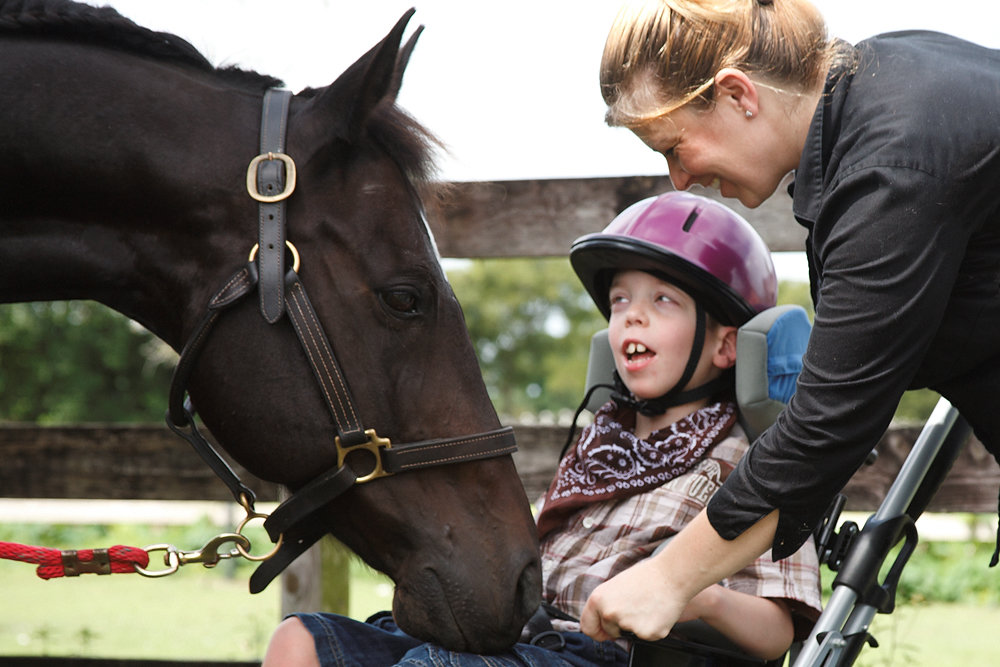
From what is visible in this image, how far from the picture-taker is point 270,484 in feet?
9.71

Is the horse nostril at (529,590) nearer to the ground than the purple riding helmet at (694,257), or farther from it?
nearer to the ground

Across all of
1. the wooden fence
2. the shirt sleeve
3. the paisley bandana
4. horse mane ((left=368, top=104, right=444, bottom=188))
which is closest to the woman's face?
the shirt sleeve

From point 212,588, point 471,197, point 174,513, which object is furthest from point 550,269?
point 471,197

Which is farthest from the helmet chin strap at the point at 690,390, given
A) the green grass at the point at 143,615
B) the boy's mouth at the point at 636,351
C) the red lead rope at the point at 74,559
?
the green grass at the point at 143,615

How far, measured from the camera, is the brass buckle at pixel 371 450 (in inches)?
63.8

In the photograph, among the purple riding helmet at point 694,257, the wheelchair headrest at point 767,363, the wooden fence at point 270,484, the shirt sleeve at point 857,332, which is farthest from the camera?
the wooden fence at point 270,484

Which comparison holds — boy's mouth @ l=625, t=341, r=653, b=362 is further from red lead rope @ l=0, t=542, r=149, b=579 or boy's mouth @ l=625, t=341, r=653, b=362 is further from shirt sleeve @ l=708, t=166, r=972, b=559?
red lead rope @ l=0, t=542, r=149, b=579

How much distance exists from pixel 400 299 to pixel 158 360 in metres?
15.4

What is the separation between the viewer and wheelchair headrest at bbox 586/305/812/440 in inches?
78.4

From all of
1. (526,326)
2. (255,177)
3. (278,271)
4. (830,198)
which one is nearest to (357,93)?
(255,177)

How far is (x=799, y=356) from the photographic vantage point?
6.74ft

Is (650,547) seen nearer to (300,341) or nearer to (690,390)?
(690,390)

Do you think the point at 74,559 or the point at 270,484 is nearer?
the point at 74,559

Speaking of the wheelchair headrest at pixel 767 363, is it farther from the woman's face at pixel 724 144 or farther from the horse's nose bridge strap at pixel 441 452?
the horse's nose bridge strap at pixel 441 452
